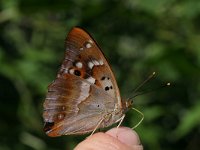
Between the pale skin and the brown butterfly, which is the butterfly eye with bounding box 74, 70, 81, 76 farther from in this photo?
the pale skin

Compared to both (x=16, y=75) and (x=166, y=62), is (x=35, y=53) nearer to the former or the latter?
(x=16, y=75)

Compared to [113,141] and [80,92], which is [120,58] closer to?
[80,92]

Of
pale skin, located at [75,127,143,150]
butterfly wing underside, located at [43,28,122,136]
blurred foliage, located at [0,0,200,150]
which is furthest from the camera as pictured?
blurred foliage, located at [0,0,200,150]

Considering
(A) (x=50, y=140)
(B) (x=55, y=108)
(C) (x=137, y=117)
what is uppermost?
(B) (x=55, y=108)

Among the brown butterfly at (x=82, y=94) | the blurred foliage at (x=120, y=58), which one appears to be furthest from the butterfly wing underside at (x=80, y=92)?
the blurred foliage at (x=120, y=58)

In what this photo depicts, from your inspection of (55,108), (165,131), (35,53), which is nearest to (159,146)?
(165,131)

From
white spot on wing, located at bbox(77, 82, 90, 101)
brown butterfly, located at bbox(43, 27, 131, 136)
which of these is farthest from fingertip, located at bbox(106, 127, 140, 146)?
white spot on wing, located at bbox(77, 82, 90, 101)
